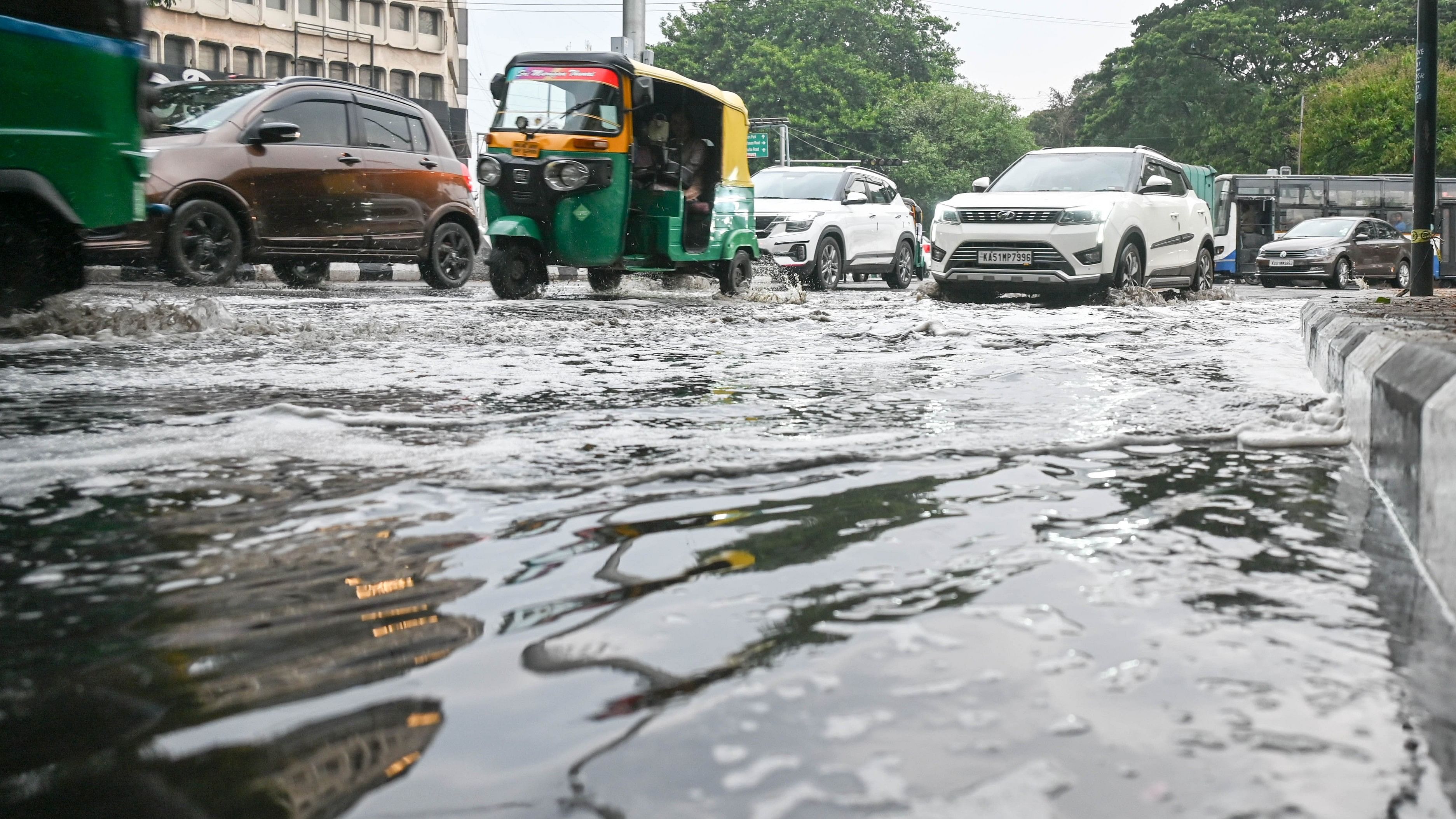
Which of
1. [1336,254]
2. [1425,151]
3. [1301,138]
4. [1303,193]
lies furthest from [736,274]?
[1301,138]

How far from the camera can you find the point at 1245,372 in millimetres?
6316

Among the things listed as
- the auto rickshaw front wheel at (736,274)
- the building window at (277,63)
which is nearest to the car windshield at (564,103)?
the auto rickshaw front wheel at (736,274)

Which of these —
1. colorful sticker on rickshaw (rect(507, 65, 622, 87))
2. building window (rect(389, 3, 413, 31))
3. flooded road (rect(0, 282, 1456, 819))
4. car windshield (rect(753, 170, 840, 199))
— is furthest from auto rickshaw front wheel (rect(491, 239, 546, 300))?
building window (rect(389, 3, 413, 31))

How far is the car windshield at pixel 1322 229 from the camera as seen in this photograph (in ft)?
92.8

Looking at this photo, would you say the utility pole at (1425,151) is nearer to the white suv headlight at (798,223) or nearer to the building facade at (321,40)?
the white suv headlight at (798,223)

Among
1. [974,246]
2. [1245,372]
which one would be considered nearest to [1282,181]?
[974,246]

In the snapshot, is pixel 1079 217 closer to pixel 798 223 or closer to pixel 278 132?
pixel 798 223

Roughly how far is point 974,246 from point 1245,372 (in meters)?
7.12

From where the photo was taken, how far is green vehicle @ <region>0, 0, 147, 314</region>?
6172mm

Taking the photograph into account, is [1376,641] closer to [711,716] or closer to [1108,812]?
[1108,812]

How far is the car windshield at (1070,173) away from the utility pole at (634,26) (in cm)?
740

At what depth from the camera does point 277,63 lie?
173ft

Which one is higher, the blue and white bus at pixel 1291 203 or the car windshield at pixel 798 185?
the blue and white bus at pixel 1291 203

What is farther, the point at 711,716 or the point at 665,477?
the point at 665,477
